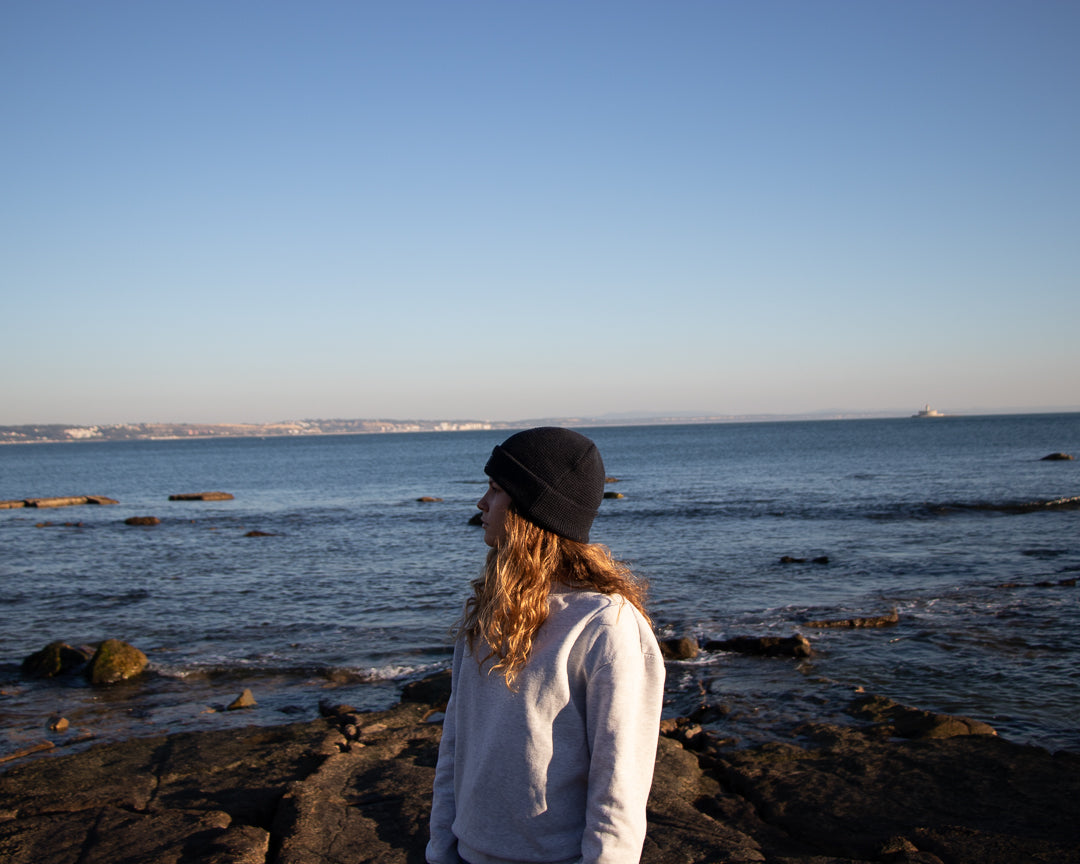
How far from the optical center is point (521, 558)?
90.7 inches

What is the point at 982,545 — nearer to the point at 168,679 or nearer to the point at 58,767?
the point at 168,679

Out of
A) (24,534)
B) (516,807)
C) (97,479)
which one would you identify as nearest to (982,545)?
(516,807)

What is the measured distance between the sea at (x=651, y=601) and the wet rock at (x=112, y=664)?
260 millimetres

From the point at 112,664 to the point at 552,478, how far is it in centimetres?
1192

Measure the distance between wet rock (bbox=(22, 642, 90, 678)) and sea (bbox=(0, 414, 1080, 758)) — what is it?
0.91 feet

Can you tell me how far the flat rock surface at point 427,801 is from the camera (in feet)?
17.8

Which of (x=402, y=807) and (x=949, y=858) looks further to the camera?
(x=402, y=807)

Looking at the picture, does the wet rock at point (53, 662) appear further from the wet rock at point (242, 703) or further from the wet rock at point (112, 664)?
the wet rock at point (242, 703)

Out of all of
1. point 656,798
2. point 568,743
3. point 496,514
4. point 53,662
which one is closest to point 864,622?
point 656,798

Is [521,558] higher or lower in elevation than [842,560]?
higher

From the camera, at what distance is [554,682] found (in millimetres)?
2184

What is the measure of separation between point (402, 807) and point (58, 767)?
3.79 meters

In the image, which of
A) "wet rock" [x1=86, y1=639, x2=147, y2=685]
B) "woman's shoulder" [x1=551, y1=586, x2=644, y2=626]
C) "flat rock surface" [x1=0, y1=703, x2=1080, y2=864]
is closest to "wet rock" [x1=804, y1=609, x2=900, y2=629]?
"flat rock surface" [x1=0, y1=703, x2=1080, y2=864]

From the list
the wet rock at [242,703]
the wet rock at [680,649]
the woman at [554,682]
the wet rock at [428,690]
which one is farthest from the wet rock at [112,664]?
the woman at [554,682]
